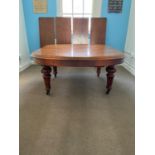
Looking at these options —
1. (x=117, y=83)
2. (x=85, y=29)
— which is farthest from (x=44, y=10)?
(x=117, y=83)

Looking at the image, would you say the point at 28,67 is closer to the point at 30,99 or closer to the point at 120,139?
the point at 30,99

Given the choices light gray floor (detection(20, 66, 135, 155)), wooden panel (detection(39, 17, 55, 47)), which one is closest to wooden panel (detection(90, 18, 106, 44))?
wooden panel (detection(39, 17, 55, 47))

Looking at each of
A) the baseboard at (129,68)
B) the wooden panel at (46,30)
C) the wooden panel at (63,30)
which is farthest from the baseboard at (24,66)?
the baseboard at (129,68)

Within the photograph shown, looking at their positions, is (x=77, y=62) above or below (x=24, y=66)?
above

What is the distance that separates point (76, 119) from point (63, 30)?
2.09 m

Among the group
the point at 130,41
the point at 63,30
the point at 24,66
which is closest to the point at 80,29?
the point at 63,30

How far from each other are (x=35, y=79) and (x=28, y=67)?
86 centimetres

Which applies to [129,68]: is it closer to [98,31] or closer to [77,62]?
[98,31]

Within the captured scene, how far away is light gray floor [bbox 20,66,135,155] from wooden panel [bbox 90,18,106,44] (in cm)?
108

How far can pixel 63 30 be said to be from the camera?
9.68 feet

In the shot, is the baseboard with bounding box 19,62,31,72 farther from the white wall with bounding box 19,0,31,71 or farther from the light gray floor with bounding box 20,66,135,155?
the light gray floor with bounding box 20,66,135,155

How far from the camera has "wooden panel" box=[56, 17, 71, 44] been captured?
115 inches
